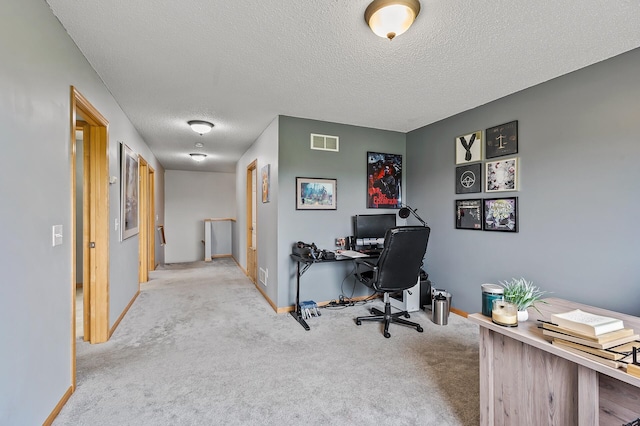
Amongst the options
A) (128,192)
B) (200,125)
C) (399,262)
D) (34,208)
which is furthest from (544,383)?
(128,192)

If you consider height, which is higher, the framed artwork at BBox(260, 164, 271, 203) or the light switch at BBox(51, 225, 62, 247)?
the framed artwork at BBox(260, 164, 271, 203)

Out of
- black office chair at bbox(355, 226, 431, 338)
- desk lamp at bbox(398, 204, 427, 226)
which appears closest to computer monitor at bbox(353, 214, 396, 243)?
desk lamp at bbox(398, 204, 427, 226)

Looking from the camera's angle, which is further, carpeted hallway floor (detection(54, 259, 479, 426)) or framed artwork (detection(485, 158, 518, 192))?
framed artwork (detection(485, 158, 518, 192))

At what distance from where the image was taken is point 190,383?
2.14m

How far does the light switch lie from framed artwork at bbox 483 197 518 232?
3734mm

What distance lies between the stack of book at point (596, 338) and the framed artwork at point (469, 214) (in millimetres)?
2208

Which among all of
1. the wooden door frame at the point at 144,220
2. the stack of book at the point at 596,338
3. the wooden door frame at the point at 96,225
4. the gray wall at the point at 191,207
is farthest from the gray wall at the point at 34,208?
the gray wall at the point at 191,207

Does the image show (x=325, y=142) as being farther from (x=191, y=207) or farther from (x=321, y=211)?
(x=191, y=207)

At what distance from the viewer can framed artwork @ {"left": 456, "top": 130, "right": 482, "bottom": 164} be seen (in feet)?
11.0

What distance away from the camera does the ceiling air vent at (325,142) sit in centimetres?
387

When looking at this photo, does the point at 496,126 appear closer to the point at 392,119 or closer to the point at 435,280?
the point at 392,119

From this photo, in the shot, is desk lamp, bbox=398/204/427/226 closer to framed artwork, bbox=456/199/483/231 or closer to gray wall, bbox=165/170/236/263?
framed artwork, bbox=456/199/483/231

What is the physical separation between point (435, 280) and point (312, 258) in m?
1.79

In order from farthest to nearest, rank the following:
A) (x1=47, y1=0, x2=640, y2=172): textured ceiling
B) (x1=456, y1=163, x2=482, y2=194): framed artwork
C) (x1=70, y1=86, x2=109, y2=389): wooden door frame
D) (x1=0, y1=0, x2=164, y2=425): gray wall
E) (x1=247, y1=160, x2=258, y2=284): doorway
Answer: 1. (x1=247, y1=160, x2=258, y2=284): doorway
2. (x1=456, y1=163, x2=482, y2=194): framed artwork
3. (x1=70, y1=86, x2=109, y2=389): wooden door frame
4. (x1=47, y1=0, x2=640, y2=172): textured ceiling
5. (x1=0, y1=0, x2=164, y2=425): gray wall
